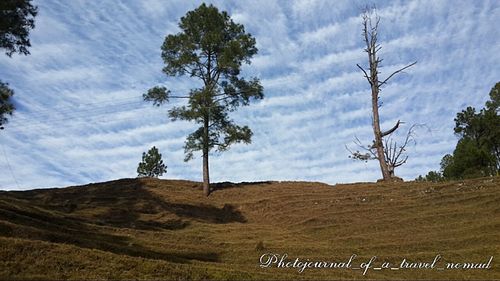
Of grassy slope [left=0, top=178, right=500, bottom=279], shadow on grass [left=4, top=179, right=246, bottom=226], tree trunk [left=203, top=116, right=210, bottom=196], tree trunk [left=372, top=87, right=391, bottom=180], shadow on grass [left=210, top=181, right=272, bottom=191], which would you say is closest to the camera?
grassy slope [left=0, top=178, right=500, bottom=279]

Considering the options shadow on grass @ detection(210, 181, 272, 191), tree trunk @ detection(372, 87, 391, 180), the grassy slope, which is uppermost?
tree trunk @ detection(372, 87, 391, 180)

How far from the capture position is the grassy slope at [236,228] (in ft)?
31.4

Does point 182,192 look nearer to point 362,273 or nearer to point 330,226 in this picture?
point 330,226

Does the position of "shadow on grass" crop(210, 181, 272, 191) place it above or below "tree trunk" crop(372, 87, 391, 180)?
below

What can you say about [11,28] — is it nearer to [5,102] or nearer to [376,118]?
[5,102]

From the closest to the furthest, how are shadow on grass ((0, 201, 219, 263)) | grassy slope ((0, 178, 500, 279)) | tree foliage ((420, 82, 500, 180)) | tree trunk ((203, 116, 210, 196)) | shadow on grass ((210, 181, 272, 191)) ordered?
grassy slope ((0, 178, 500, 279)) → shadow on grass ((0, 201, 219, 263)) → tree trunk ((203, 116, 210, 196)) → shadow on grass ((210, 181, 272, 191)) → tree foliage ((420, 82, 500, 180))

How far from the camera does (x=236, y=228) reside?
18625 mm

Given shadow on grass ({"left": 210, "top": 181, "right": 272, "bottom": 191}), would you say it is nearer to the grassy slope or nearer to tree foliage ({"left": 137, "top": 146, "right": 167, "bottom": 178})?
the grassy slope

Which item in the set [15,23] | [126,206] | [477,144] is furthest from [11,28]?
[477,144]

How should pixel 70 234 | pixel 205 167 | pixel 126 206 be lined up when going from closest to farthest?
pixel 70 234
pixel 126 206
pixel 205 167

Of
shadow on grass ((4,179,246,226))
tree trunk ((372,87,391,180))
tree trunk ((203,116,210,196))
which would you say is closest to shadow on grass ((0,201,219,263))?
shadow on grass ((4,179,246,226))

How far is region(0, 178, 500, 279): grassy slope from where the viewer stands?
9.56 m

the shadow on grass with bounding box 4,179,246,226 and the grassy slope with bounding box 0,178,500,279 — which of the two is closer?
the grassy slope with bounding box 0,178,500,279

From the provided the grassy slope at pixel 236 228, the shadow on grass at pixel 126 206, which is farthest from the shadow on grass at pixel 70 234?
the shadow on grass at pixel 126 206
